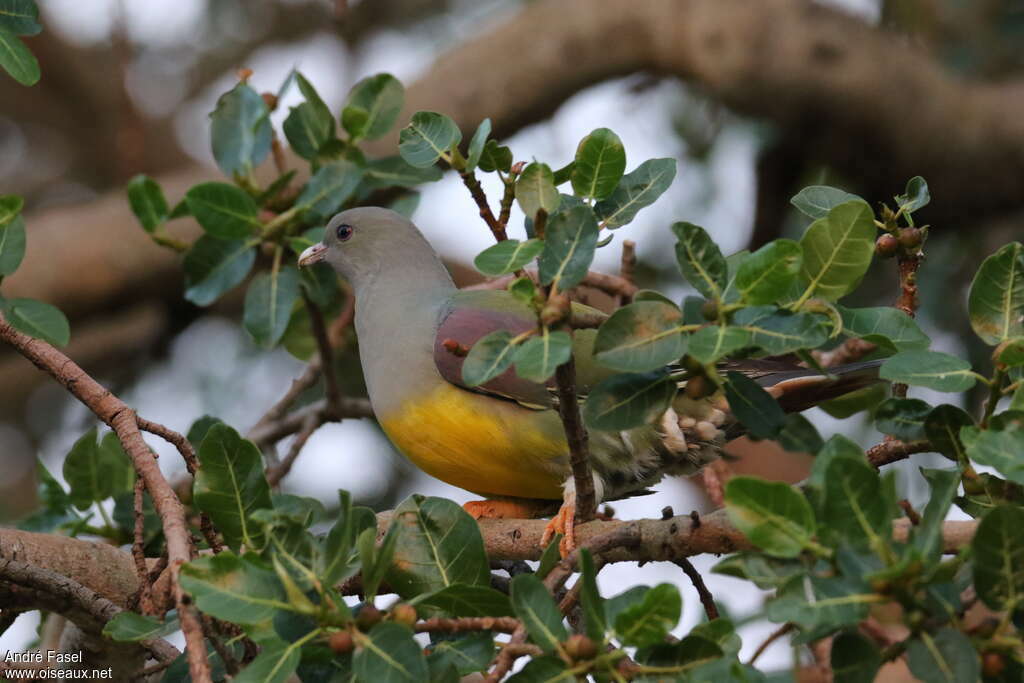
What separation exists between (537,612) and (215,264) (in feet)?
6.79

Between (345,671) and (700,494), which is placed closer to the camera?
(345,671)

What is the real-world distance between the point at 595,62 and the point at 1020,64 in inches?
91.9

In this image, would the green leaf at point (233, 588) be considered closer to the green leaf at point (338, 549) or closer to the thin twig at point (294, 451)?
the green leaf at point (338, 549)

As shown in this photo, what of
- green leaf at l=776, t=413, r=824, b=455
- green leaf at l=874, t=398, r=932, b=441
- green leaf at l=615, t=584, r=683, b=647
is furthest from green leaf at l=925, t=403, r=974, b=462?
green leaf at l=615, t=584, r=683, b=647

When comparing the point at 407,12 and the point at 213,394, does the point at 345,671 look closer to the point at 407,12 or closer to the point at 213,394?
the point at 213,394

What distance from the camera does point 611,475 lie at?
3031 mm

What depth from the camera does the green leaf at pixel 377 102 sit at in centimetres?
366

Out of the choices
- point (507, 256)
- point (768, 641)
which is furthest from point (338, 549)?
point (768, 641)

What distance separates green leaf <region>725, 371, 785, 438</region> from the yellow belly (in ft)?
3.07

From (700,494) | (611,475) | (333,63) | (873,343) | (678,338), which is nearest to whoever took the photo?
(678,338)

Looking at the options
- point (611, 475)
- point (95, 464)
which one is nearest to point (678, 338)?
point (611, 475)

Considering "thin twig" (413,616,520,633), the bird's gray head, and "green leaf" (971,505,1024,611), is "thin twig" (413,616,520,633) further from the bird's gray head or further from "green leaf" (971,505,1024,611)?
the bird's gray head

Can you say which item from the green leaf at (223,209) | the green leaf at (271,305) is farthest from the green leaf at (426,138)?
the green leaf at (271,305)

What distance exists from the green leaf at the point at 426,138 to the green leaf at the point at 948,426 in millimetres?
970
